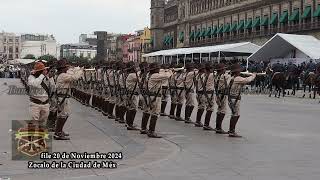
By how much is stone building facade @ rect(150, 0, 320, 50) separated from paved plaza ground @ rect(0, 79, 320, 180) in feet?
144

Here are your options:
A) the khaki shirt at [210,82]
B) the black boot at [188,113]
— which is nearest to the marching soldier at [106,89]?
the black boot at [188,113]

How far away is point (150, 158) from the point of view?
10625 millimetres

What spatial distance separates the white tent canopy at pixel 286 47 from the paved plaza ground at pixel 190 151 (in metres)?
21.6

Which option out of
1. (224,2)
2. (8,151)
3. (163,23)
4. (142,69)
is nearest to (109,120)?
(142,69)

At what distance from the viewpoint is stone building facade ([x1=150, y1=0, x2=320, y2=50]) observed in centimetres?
6169

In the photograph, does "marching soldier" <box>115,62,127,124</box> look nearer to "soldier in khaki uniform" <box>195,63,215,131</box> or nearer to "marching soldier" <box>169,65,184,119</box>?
"marching soldier" <box>169,65,184,119</box>

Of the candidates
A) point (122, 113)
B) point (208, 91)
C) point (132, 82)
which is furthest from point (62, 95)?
point (208, 91)

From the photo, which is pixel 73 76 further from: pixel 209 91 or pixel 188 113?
pixel 188 113

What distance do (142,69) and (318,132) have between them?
16.7 feet

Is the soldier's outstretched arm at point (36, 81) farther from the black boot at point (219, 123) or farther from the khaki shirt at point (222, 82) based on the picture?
the black boot at point (219, 123)

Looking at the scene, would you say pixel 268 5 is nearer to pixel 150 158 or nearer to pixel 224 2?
pixel 224 2

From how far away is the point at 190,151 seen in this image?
11.7m

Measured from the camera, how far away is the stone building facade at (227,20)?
202ft

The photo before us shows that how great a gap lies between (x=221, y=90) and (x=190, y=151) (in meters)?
3.46
